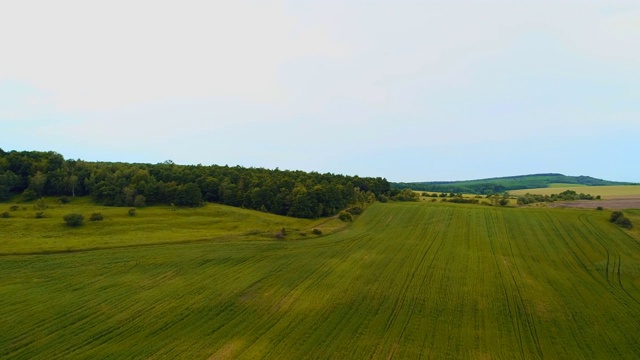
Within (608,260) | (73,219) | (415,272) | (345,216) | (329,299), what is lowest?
(329,299)

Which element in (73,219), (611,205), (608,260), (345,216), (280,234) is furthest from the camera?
(611,205)

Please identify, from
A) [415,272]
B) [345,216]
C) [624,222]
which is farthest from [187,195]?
[624,222]

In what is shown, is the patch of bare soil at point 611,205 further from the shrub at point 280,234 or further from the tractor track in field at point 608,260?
the shrub at point 280,234

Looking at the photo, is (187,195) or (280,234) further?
(187,195)

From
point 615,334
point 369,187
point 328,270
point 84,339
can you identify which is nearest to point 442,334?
point 615,334

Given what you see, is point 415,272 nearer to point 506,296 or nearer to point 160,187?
point 506,296

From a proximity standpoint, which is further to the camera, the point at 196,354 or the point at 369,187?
the point at 369,187

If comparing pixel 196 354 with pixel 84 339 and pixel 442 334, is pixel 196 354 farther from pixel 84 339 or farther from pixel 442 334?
pixel 442 334
